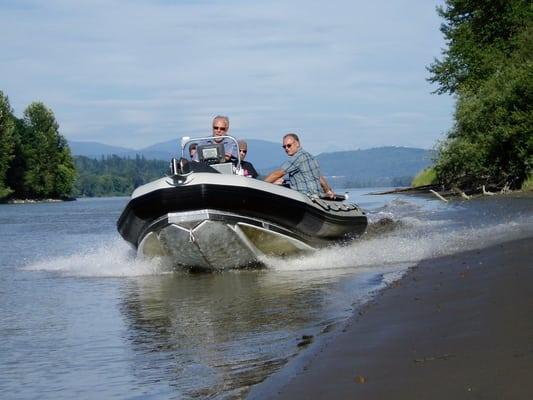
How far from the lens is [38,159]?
11212cm

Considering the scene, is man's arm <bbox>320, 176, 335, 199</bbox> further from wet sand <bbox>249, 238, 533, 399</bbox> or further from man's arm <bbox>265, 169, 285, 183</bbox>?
wet sand <bbox>249, 238, 533, 399</bbox>

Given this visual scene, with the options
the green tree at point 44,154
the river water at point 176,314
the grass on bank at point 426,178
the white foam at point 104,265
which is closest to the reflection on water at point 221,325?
the river water at point 176,314

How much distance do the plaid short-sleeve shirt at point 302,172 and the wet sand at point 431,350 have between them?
5.46m

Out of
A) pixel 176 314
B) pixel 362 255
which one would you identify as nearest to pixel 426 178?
pixel 362 255

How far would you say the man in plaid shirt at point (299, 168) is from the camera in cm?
1284

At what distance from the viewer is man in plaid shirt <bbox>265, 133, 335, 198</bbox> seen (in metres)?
12.8

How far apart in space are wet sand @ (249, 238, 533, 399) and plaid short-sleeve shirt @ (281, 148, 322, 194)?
5460 mm

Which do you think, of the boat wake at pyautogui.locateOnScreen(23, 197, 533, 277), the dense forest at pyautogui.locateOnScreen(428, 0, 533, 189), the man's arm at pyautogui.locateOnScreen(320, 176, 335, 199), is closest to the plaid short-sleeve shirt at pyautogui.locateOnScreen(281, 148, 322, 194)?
the man's arm at pyautogui.locateOnScreen(320, 176, 335, 199)

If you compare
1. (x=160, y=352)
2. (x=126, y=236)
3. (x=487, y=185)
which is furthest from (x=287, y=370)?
(x=487, y=185)

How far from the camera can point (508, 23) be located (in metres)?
38.5

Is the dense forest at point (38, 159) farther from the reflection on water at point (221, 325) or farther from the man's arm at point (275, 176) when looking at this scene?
the reflection on water at point (221, 325)

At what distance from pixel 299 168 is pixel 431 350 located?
813 cm

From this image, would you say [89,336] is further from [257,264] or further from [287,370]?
[257,264]

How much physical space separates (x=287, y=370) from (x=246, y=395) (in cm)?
53
